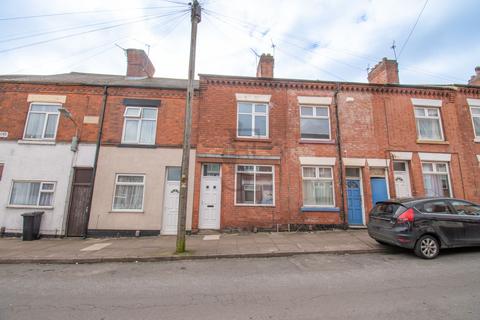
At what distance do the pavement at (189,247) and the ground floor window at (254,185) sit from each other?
153cm

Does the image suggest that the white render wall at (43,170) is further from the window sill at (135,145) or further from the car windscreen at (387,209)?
the car windscreen at (387,209)

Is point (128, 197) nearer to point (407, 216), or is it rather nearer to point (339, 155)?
point (339, 155)

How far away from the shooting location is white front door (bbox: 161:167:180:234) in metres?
9.90

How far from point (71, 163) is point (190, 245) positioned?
689 centimetres

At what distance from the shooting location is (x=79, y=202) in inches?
390

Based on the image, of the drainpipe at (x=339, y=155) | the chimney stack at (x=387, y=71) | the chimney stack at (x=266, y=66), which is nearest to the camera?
the drainpipe at (x=339, y=155)

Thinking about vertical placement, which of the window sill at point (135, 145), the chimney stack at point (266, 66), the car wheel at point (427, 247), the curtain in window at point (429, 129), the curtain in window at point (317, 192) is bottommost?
the car wheel at point (427, 247)

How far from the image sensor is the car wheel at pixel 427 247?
20.3 feet

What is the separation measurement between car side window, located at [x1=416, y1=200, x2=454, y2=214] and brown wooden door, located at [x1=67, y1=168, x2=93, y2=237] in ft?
40.6

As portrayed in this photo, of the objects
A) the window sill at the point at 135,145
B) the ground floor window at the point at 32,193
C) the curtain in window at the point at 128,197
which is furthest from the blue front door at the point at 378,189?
the ground floor window at the point at 32,193

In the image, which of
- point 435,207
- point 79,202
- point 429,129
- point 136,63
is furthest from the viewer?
point 136,63

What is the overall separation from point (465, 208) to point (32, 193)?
16380 millimetres

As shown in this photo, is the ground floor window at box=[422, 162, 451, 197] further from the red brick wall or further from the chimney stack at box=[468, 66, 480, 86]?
the chimney stack at box=[468, 66, 480, 86]

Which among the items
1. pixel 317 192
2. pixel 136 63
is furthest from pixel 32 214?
pixel 317 192
